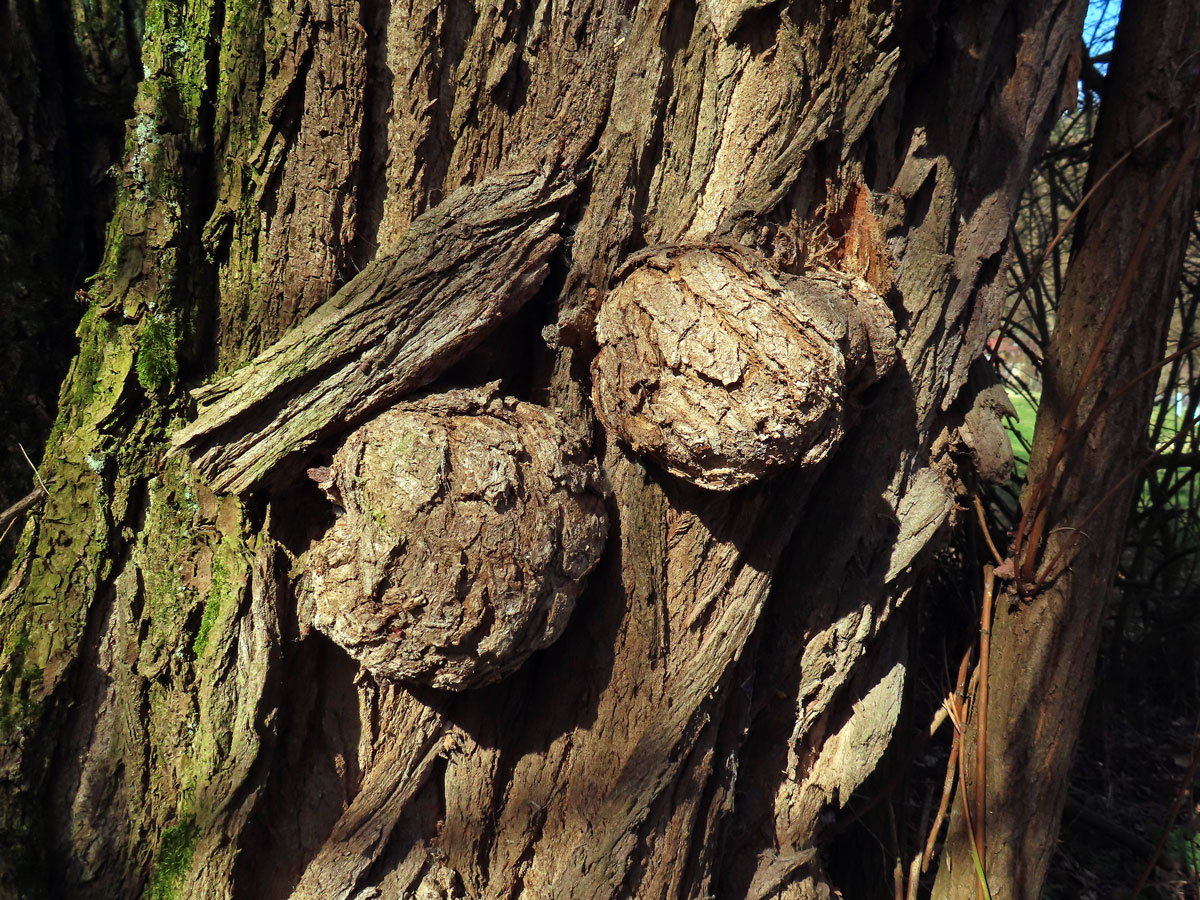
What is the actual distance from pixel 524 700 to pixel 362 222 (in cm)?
104

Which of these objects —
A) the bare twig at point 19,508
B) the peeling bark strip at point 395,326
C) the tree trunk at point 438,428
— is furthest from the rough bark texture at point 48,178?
the peeling bark strip at point 395,326

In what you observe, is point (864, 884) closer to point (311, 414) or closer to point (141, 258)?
point (311, 414)

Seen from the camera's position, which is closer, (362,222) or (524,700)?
(362,222)

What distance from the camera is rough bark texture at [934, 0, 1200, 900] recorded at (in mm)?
2166

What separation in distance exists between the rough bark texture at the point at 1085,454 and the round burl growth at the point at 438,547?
4.88 feet

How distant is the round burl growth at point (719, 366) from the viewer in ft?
4.85

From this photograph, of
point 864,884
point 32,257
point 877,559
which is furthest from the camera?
point 864,884

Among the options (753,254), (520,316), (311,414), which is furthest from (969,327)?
(311,414)

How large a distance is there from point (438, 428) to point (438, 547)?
21cm

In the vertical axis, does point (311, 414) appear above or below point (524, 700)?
above

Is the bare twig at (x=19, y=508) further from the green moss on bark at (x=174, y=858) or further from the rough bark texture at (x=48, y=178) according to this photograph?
the green moss on bark at (x=174, y=858)

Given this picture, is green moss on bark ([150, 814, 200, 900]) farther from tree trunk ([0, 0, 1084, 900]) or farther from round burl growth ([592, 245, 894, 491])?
round burl growth ([592, 245, 894, 491])

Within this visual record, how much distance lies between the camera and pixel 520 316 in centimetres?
171

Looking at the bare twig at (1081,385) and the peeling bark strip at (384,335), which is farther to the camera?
the bare twig at (1081,385)
